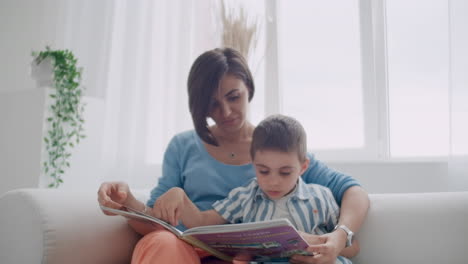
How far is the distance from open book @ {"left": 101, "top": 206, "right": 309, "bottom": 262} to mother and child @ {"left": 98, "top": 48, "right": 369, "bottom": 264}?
0.16ft

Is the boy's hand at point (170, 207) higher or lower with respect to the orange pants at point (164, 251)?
higher

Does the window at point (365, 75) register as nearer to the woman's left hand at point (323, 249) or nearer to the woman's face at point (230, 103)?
the woman's face at point (230, 103)

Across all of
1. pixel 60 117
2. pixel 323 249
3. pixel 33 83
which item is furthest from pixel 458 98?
pixel 33 83

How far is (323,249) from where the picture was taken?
1.10 m

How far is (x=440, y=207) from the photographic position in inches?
53.8

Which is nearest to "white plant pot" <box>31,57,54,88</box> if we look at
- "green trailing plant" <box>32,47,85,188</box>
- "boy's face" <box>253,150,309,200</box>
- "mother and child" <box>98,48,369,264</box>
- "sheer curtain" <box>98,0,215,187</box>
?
"green trailing plant" <box>32,47,85,188</box>

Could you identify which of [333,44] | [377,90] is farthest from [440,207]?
[333,44]

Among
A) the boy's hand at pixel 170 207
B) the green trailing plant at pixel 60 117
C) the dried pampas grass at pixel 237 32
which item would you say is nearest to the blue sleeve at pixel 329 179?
the boy's hand at pixel 170 207

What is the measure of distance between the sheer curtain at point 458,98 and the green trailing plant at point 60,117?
2.07m

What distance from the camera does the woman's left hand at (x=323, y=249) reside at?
3.60 ft

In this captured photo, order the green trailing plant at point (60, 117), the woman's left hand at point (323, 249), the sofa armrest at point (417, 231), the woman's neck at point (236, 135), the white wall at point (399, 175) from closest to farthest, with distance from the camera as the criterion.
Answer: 1. the woman's left hand at point (323, 249)
2. the sofa armrest at point (417, 231)
3. the woman's neck at point (236, 135)
4. the white wall at point (399, 175)
5. the green trailing plant at point (60, 117)

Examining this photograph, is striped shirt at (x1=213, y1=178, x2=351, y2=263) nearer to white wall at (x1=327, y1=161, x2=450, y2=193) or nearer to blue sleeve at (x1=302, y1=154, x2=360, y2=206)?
blue sleeve at (x1=302, y1=154, x2=360, y2=206)

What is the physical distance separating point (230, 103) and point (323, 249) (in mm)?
598

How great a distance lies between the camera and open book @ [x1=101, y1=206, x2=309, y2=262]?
3.15 ft
